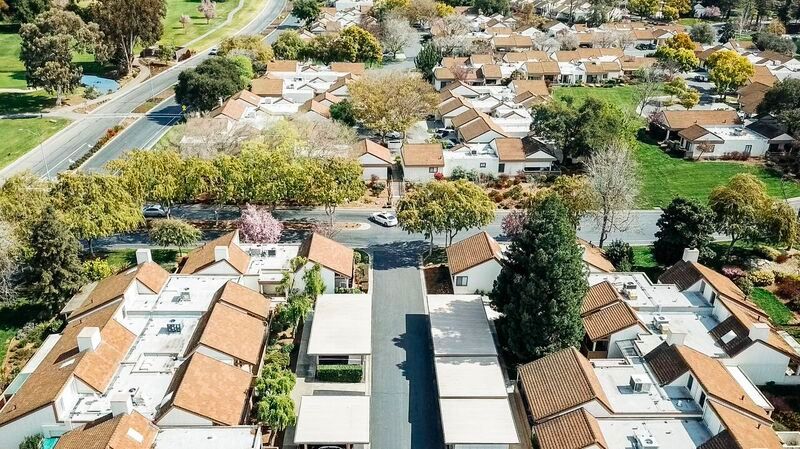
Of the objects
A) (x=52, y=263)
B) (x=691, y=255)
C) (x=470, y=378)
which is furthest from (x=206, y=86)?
(x=691, y=255)

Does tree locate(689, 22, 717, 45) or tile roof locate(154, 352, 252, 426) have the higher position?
tree locate(689, 22, 717, 45)

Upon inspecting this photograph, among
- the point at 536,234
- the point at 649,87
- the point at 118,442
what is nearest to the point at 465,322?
the point at 536,234

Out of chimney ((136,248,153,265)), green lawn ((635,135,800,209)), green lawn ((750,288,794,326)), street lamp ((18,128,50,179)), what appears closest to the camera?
chimney ((136,248,153,265))

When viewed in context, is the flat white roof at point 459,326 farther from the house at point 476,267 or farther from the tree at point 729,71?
the tree at point 729,71

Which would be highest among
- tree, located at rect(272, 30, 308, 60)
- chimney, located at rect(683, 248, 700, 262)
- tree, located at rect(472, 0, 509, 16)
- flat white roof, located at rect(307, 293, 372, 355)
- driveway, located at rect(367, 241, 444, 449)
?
tree, located at rect(472, 0, 509, 16)

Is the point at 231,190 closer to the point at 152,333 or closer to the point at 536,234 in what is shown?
the point at 152,333

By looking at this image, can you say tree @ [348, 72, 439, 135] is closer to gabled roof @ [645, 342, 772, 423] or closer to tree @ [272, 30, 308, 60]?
tree @ [272, 30, 308, 60]

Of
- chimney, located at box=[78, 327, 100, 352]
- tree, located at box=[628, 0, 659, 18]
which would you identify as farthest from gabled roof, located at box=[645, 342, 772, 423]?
tree, located at box=[628, 0, 659, 18]
